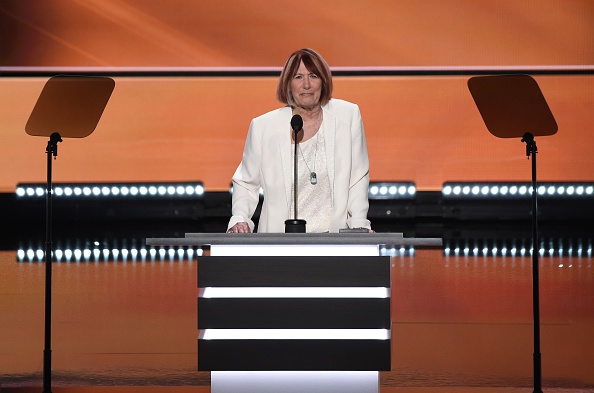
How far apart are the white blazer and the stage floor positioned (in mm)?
582

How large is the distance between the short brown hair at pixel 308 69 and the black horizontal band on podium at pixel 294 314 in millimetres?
705

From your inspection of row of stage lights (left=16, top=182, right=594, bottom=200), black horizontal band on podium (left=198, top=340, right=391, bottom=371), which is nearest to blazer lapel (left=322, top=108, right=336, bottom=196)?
black horizontal band on podium (left=198, top=340, right=391, bottom=371)

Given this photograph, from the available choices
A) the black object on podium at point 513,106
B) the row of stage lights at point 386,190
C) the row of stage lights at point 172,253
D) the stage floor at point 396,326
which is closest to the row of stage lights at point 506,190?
the row of stage lights at point 386,190

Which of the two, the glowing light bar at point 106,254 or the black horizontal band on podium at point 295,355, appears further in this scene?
the glowing light bar at point 106,254

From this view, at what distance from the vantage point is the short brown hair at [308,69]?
8.63ft

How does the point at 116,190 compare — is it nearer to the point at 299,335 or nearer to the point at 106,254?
the point at 106,254

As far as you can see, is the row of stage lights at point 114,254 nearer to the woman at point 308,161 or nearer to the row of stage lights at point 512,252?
the row of stage lights at point 512,252

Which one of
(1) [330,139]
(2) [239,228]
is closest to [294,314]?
(2) [239,228]

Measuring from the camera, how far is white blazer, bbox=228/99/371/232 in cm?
265

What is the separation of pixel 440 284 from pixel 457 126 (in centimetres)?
261

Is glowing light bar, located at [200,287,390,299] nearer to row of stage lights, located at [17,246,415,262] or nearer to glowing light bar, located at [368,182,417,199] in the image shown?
row of stage lights, located at [17,246,415,262]

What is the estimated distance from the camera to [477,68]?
7312 millimetres

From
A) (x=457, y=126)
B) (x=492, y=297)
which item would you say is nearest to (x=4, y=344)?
(x=492, y=297)

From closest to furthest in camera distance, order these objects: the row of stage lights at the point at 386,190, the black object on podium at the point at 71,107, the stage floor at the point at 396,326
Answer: the stage floor at the point at 396,326
the black object on podium at the point at 71,107
the row of stage lights at the point at 386,190
